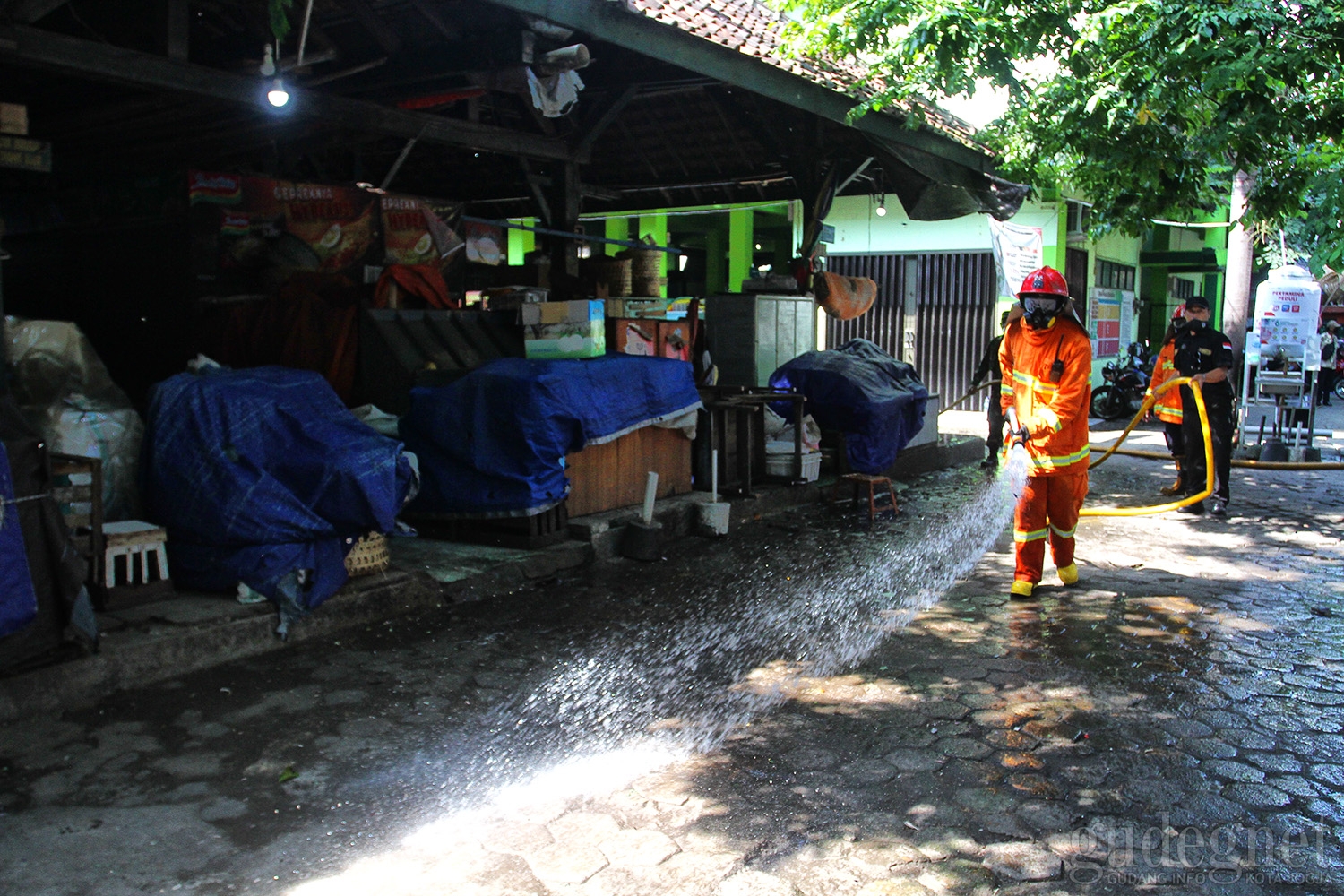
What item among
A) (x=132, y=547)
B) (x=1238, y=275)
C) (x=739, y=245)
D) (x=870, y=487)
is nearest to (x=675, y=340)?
(x=870, y=487)

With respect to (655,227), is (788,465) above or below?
→ below

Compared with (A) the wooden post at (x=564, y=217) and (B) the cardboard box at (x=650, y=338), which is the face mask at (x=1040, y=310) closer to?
(B) the cardboard box at (x=650, y=338)

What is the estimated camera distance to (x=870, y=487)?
9547 millimetres

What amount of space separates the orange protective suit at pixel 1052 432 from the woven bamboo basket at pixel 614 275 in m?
5.27

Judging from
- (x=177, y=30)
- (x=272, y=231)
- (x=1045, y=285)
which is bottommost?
(x=1045, y=285)

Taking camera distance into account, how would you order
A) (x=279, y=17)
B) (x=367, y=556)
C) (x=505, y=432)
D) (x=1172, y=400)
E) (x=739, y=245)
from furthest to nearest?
(x=739, y=245) → (x=1172, y=400) → (x=505, y=432) → (x=367, y=556) → (x=279, y=17)

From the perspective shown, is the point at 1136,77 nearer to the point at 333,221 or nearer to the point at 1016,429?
the point at 1016,429

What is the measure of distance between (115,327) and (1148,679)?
8.76 meters

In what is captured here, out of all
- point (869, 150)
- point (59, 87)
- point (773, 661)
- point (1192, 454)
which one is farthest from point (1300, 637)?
point (59, 87)

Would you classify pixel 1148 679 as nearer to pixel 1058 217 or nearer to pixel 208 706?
pixel 208 706

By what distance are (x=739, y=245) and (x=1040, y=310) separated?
12880 mm

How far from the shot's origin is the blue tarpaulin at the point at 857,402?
10.3 m

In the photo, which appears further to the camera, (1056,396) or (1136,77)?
(1136,77)

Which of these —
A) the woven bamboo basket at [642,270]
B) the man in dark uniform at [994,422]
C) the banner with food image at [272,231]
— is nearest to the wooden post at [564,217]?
the woven bamboo basket at [642,270]
